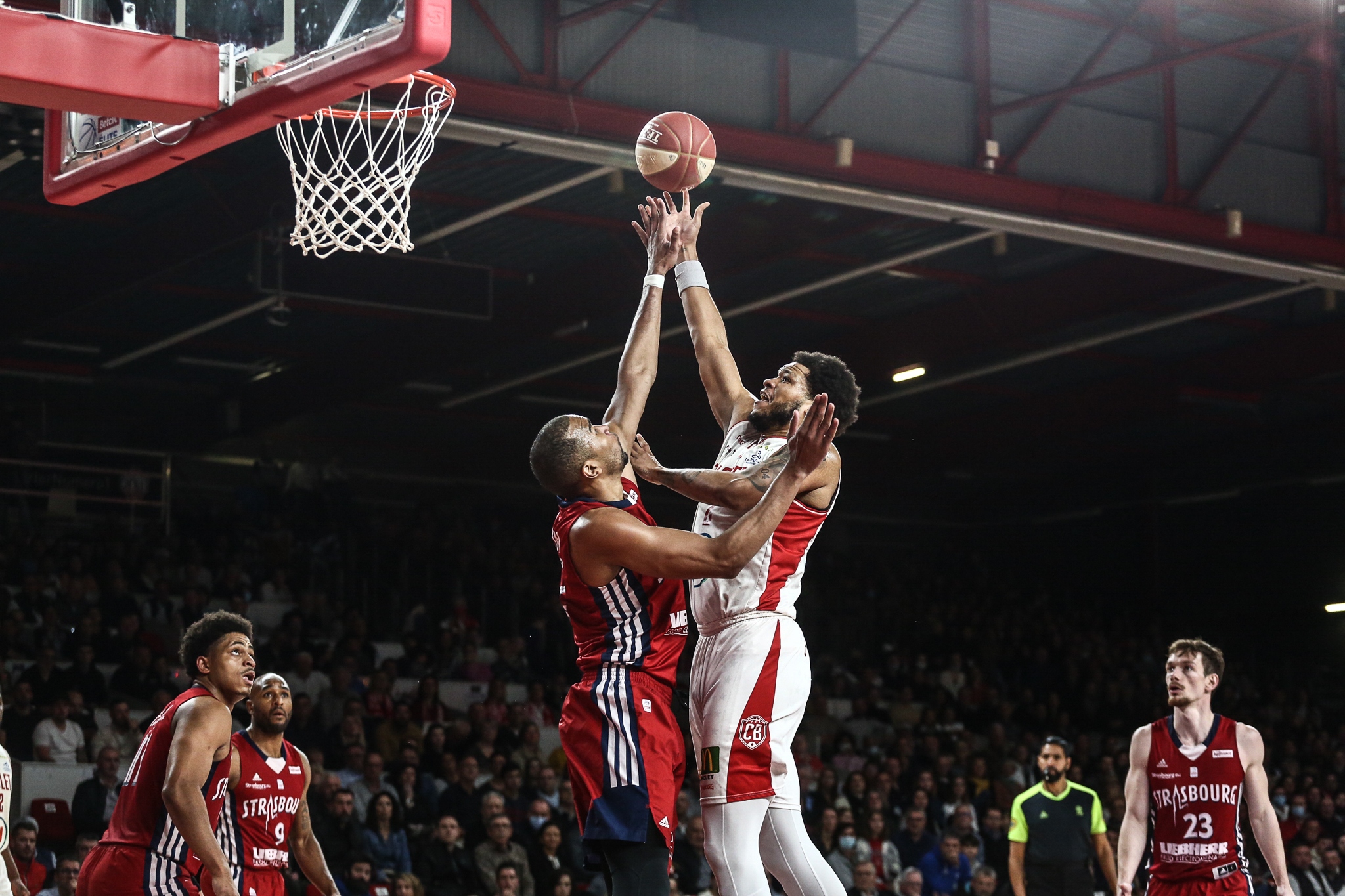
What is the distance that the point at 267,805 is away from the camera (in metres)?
8.61

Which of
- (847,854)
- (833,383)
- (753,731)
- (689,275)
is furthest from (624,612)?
(847,854)

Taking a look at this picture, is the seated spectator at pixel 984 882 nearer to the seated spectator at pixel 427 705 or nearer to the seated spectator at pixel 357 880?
the seated spectator at pixel 427 705

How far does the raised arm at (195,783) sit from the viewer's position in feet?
22.9

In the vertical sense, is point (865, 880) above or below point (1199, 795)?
below

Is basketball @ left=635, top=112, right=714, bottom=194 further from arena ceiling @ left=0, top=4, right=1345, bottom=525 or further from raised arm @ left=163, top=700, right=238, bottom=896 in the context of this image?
arena ceiling @ left=0, top=4, right=1345, bottom=525

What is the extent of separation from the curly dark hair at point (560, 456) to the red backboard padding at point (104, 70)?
8.12 feet

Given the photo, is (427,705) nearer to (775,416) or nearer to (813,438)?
(775,416)

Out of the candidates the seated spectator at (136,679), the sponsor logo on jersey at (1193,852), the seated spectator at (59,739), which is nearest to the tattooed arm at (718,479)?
the sponsor logo on jersey at (1193,852)

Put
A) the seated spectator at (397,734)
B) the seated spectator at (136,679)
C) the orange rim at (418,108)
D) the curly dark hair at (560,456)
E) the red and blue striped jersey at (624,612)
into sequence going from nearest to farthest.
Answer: the curly dark hair at (560,456)
the red and blue striped jersey at (624,612)
the orange rim at (418,108)
the seated spectator at (397,734)
the seated spectator at (136,679)

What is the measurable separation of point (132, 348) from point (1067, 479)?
17509 mm

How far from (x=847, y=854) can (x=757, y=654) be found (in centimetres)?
1081

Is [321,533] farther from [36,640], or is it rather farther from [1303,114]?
[1303,114]

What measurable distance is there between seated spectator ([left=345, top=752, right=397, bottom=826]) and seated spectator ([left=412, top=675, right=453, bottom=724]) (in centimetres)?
210

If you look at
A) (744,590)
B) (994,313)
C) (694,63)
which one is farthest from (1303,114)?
(744,590)
